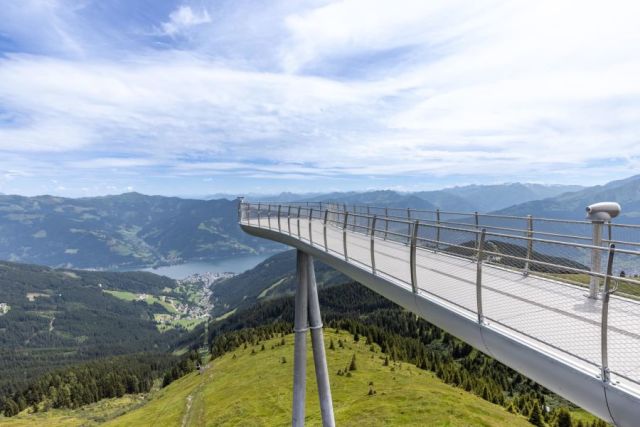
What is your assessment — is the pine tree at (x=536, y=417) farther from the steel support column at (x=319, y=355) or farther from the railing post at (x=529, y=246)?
the railing post at (x=529, y=246)

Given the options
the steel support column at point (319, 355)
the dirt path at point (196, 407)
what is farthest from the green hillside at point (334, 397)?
the steel support column at point (319, 355)

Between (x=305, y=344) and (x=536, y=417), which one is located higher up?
(x=305, y=344)

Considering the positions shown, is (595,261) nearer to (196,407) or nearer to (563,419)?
(563,419)

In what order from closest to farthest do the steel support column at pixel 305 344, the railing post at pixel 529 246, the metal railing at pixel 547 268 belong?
the metal railing at pixel 547 268 < the railing post at pixel 529 246 < the steel support column at pixel 305 344

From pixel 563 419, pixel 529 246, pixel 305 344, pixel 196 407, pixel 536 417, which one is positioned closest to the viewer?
pixel 529 246

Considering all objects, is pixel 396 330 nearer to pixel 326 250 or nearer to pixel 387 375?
pixel 387 375

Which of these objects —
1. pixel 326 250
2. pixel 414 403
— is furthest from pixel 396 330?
pixel 326 250

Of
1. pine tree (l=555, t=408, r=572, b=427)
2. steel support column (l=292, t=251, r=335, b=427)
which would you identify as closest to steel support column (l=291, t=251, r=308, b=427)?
steel support column (l=292, t=251, r=335, b=427)

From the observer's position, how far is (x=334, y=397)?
82.0m

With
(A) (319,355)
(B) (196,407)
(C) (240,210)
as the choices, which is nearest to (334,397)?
(B) (196,407)

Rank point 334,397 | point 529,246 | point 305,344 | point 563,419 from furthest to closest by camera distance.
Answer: point 334,397, point 563,419, point 305,344, point 529,246

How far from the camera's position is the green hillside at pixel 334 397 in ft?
225

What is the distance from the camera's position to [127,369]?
6718 inches

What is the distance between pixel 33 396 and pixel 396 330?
13790cm
